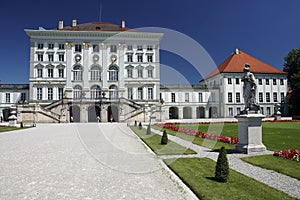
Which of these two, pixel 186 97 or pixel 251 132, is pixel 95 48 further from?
pixel 251 132

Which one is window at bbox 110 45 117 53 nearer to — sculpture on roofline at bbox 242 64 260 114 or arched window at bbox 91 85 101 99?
arched window at bbox 91 85 101 99

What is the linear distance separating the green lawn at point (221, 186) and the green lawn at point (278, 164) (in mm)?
1344

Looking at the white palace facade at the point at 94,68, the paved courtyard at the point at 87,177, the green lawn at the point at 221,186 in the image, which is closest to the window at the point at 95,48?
the white palace facade at the point at 94,68

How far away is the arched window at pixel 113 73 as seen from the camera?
42.0m

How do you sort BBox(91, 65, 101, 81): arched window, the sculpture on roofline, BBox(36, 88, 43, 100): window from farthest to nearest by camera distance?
BBox(91, 65, 101, 81): arched window → BBox(36, 88, 43, 100): window → the sculpture on roofline

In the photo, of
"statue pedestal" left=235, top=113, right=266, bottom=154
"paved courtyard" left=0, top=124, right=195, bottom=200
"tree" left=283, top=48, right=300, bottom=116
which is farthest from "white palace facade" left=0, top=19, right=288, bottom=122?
"statue pedestal" left=235, top=113, right=266, bottom=154

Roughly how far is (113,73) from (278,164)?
37114mm

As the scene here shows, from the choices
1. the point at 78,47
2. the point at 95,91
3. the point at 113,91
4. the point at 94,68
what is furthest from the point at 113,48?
the point at 95,91

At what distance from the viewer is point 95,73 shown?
137 feet

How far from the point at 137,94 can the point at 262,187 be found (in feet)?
123

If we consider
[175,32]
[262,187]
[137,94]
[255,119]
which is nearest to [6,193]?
[262,187]

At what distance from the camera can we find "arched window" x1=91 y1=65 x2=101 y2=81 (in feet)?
136

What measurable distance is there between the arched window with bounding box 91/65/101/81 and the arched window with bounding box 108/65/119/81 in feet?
6.08

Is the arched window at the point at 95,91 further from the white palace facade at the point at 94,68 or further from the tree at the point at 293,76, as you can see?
the tree at the point at 293,76
